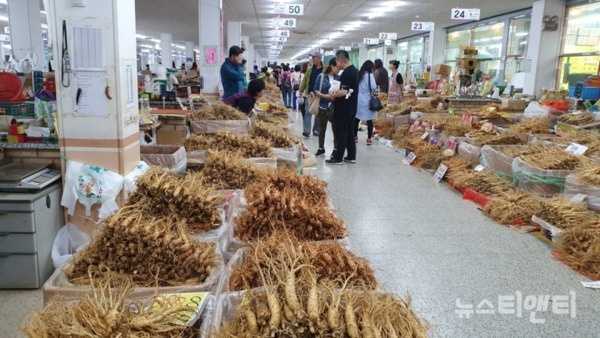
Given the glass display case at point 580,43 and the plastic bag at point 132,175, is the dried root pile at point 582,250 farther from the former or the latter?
the glass display case at point 580,43

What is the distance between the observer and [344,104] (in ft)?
21.6

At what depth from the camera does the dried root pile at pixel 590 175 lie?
163 inches

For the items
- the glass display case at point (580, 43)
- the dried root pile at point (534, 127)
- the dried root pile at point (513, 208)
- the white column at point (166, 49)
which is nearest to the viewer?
the dried root pile at point (513, 208)

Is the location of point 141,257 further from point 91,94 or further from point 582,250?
point 582,250

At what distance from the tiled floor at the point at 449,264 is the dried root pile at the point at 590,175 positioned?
2.43ft

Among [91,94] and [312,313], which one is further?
[91,94]

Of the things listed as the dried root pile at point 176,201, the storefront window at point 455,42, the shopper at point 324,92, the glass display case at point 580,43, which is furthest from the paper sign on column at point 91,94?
the storefront window at point 455,42

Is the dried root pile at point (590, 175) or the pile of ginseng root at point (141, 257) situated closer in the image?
the pile of ginseng root at point (141, 257)

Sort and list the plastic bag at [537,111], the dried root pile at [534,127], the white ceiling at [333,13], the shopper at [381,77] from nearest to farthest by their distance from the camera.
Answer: the dried root pile at [534,127] → the plastic bag at [537,111] → the shopper at [381,77] → the white ceiling at [333,13]

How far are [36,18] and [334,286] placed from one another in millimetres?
13071

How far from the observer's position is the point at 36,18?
1202cm

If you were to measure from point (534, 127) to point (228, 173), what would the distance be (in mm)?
4804

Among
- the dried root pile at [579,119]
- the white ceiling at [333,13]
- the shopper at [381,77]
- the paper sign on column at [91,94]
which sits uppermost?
the white ceiling at [333,13]

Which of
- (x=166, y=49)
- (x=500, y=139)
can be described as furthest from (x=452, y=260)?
(x=166, y=49)
